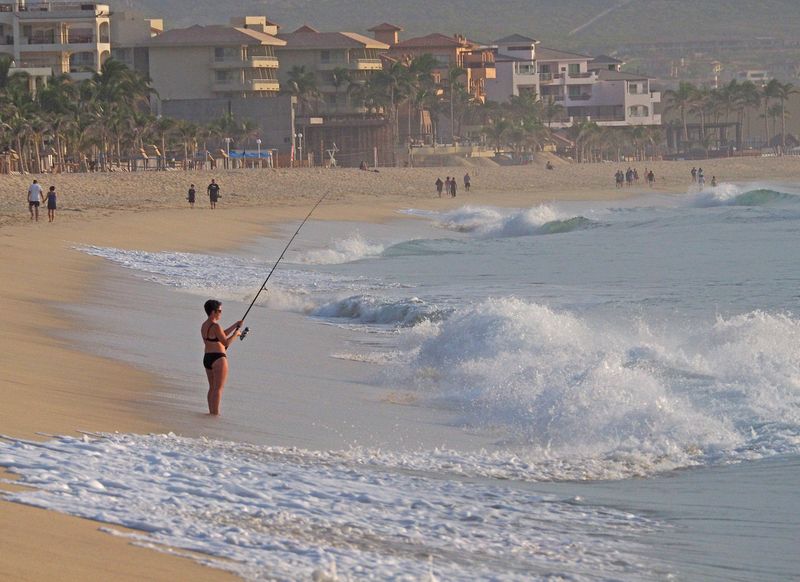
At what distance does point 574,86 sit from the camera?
380ft

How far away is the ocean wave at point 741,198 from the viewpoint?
57.5 metres

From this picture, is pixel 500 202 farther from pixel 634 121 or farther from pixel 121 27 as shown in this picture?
pixel 634 121

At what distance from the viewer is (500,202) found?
5841cm

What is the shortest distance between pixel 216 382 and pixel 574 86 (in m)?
108

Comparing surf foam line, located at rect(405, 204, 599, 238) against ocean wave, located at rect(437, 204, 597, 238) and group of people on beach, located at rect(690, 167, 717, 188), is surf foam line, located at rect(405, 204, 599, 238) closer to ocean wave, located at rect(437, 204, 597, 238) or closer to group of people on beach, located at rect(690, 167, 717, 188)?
ocean wave, located at rect(437, 204, 597, 238)

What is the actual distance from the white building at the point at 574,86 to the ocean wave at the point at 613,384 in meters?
96.7

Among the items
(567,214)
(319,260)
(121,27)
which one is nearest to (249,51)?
(121,27)

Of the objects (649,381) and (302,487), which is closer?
(302,487)

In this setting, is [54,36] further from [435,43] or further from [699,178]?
[435,43]

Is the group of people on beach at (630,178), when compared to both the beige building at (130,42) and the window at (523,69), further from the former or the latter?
the window at (523,69)

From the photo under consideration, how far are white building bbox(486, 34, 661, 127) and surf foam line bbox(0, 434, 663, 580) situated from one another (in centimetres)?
10410

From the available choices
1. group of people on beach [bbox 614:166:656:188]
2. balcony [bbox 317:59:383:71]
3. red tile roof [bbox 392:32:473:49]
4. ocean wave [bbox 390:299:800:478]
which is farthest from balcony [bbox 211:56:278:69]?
ocean wave [bbox 390:299:800:478]

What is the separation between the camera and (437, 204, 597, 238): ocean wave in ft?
138

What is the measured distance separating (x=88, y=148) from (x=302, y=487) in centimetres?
5865
